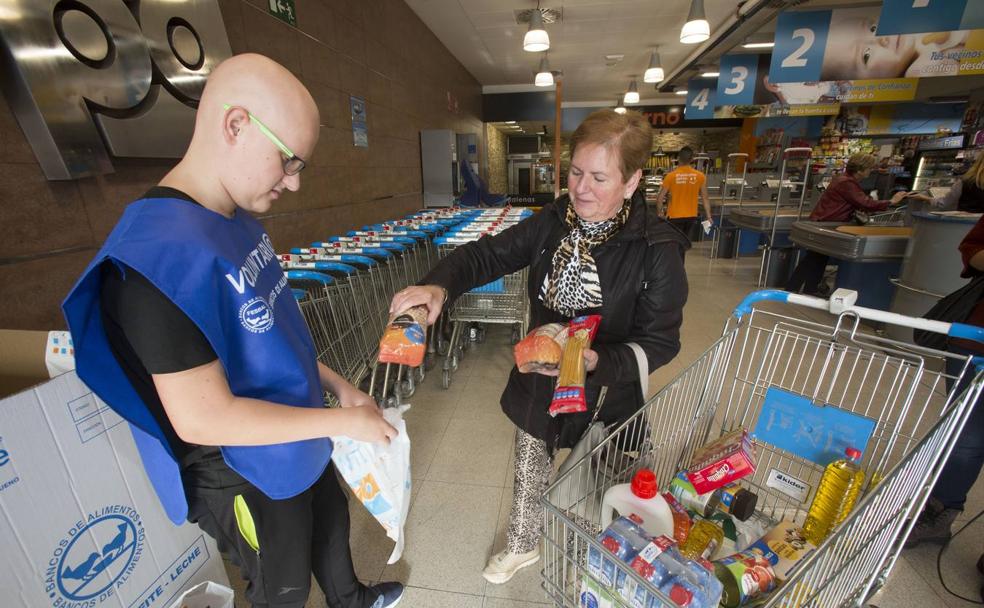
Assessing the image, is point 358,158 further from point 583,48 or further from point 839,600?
point 583,48

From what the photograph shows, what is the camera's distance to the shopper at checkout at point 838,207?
5446 mm

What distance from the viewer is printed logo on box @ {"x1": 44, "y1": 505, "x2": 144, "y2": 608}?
43.6 inches

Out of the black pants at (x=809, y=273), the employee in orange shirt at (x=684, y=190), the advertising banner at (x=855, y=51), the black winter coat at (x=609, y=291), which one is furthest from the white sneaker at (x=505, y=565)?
the advertising banner at (x=855, y=51)

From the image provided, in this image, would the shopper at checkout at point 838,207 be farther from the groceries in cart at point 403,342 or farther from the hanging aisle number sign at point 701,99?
the groceries in cart at point 403,342

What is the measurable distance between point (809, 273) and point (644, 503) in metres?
6.01

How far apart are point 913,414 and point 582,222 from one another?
2970 mm

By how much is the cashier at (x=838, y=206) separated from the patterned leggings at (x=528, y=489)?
18.2 ft

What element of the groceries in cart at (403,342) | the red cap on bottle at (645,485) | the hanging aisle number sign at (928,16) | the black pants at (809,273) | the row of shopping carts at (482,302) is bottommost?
the black pants at (809,273)

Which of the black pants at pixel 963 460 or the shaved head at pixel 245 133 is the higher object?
the shaved head at pixel 245 133

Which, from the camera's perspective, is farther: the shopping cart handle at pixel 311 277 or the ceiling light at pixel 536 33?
the ceiling light at pixel 536 33

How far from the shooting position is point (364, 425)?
39.3 inches

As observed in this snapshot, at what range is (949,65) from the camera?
4918mm

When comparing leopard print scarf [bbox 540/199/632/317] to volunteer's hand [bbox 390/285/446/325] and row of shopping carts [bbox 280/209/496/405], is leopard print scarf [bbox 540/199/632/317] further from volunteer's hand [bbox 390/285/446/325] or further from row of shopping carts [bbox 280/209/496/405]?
row of shopping carts [bbox 280/209/496/405]

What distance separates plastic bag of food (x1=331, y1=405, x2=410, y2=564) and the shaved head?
0.71m
